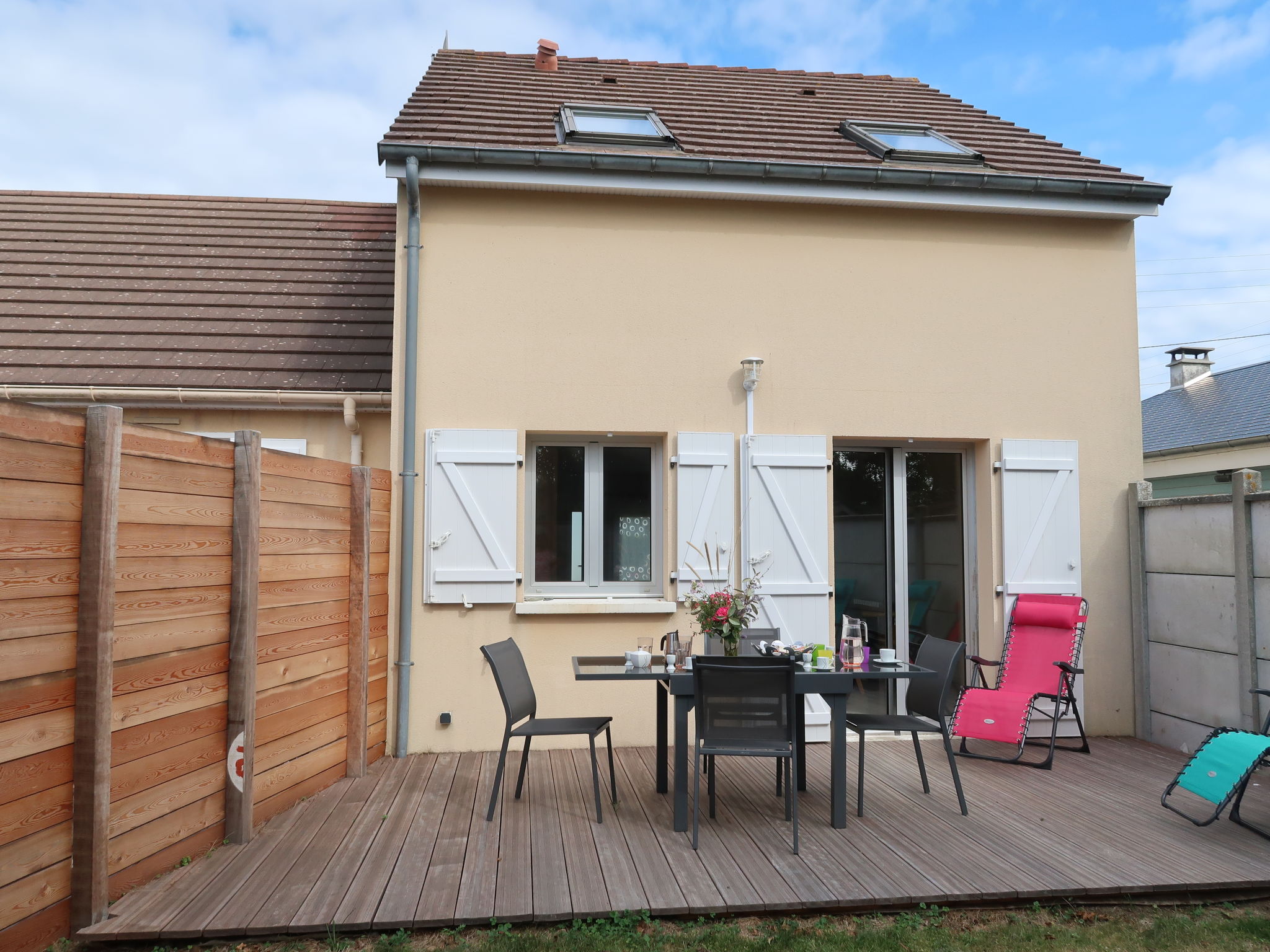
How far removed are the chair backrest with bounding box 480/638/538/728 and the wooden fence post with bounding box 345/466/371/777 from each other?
1076 mm

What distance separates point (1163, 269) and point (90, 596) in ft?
113

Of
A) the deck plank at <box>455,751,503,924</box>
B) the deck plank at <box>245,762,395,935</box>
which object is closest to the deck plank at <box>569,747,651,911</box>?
the deck plank at <box>455,751,503,924</box>

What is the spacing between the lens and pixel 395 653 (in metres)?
5.86

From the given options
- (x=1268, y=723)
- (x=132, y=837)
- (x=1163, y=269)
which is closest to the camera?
(x=132, y=837)

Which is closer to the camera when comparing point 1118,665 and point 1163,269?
point 1118,665

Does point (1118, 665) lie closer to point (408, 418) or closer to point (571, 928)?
point (571, 928)

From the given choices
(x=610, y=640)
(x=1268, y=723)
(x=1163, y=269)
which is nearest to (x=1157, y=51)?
(x=1268, y=723)

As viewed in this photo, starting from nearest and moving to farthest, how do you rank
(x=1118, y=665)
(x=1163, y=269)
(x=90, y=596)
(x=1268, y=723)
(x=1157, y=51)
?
(x=90, y=596) → (x=1268, y=723) → (x=1118, y=665) → (x=1157, y=51) → (x=1163, y=269)

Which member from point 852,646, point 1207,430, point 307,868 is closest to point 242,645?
point 307,868

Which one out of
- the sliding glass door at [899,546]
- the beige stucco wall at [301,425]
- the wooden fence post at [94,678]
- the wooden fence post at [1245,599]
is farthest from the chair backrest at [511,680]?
the wooden fence post at [1245,599]

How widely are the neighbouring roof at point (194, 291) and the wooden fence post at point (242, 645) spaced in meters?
2.65

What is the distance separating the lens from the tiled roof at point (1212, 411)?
14414 millimetres

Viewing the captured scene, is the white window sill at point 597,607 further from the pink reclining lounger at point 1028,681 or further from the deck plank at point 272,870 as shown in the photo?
the pink reclining lounger at point 1028,681

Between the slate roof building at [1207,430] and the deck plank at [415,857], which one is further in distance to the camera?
the slate roof building at [1207,430]
